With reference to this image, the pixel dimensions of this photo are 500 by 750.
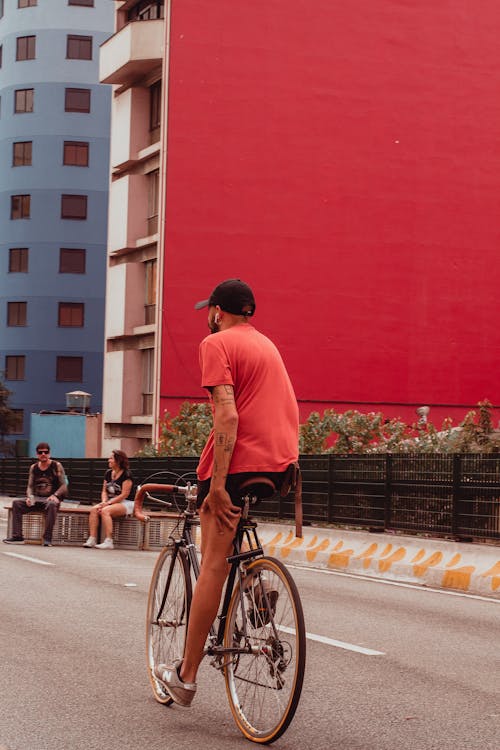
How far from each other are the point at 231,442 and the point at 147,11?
38.0 meters

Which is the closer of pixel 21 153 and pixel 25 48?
pixel 21 153

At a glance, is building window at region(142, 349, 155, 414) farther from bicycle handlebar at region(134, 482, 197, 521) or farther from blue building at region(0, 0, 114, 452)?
bicycle handlebar at region(134, 482, 197, 521)

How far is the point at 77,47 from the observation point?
215ft

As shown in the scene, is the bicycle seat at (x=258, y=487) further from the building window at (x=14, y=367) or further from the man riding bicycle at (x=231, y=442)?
the building window at (x=14, y=367)

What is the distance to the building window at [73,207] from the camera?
6531 cm

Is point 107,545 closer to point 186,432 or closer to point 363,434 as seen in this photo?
point 363,434

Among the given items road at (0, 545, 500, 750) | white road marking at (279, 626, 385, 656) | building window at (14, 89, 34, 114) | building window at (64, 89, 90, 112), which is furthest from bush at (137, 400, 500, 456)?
building window at (14, 89, 34, 114)

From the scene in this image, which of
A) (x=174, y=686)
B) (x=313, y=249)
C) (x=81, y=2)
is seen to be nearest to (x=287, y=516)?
(x=174, y=686)

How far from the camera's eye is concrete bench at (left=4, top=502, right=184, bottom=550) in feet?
61.4

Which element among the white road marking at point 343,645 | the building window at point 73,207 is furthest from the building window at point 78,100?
the white road marking at point 343,645

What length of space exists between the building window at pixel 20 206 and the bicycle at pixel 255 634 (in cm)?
6096

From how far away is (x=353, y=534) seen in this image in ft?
53.4

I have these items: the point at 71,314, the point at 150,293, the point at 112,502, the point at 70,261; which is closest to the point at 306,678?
the point at 112,502

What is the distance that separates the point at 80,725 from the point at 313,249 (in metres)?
31.3
